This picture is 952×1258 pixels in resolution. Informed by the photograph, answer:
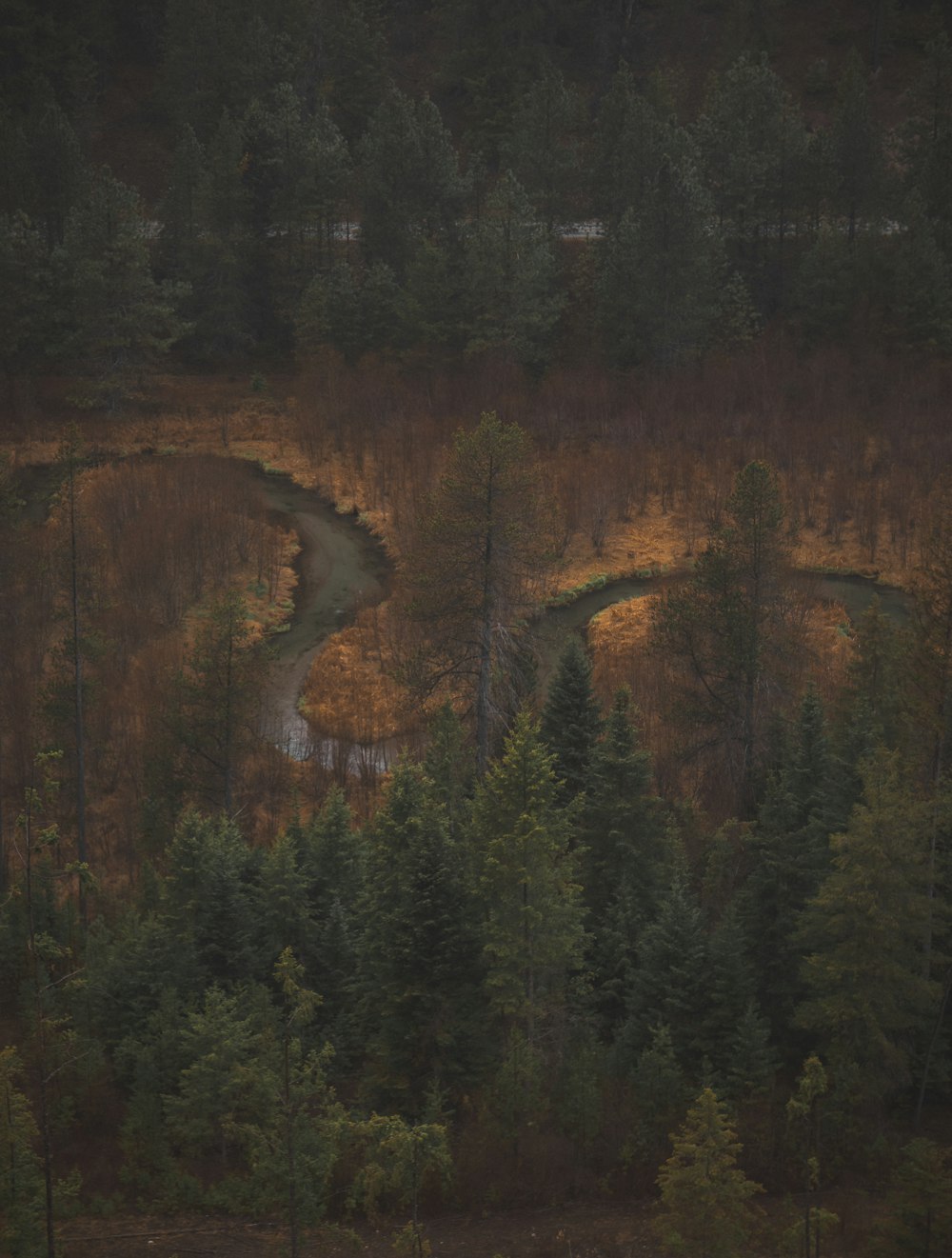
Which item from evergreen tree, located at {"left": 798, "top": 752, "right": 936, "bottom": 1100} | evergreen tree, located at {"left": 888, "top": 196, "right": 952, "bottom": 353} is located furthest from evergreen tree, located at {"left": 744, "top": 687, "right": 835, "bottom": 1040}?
evergreen tree, located at {"left": 888, "top": 196, "right": 952, "bottom": 353}

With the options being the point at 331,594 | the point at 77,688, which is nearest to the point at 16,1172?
the point at 77,688

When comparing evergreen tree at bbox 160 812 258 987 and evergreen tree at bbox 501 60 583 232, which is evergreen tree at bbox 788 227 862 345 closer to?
evergreen tree at bbox 501 60 583 232

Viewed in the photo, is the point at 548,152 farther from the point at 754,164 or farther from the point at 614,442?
the point at 614,442

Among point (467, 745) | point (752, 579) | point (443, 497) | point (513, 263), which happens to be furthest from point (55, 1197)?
point (513, 263)

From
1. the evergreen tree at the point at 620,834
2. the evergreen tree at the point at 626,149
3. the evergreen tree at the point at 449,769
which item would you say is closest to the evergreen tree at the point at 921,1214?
the evergreen tree at the point at 620,834

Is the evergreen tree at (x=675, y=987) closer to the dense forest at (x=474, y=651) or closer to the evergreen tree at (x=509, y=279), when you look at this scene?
the dense forest at (x=474, y=651)

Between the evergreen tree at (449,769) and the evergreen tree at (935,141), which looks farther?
the evergreen tree at (935,141)

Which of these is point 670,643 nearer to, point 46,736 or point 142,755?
point 142,755
